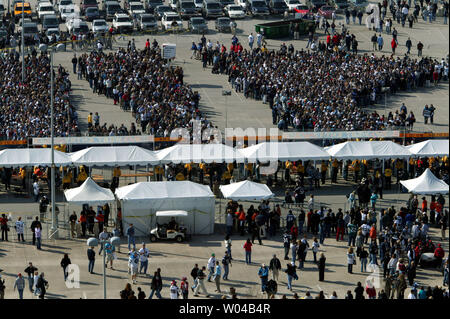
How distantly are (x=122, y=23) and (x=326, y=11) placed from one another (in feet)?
51.4

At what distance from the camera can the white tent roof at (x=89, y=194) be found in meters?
44.6

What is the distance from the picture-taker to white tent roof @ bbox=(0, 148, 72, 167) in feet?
160

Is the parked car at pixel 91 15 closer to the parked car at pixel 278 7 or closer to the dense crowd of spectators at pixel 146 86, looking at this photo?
the dense crowd of spectators at pixel 146 86

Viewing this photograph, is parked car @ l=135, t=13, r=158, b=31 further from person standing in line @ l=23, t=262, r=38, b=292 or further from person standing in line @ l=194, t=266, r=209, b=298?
person standing in line @ l=194, t=266, r=209, b=298

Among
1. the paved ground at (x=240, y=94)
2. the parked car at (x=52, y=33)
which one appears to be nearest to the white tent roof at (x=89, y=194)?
the paved ground at (x=240, y=94)

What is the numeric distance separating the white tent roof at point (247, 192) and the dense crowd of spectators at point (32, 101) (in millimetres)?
11510

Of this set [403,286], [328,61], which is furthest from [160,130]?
[403,286]

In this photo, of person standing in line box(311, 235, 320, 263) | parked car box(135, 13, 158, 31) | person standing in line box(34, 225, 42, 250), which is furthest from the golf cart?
parked car box(135, 13, 158, 31)

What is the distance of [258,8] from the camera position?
82.5 meters

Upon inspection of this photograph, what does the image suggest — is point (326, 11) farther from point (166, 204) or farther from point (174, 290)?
point (174, 290)

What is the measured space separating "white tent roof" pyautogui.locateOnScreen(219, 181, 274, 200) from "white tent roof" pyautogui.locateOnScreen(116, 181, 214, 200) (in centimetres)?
123

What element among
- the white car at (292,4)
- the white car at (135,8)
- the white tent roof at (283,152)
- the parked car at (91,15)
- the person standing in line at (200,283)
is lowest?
the person standing in line at (200,283)

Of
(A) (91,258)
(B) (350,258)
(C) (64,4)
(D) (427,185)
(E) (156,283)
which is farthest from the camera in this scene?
(C) (64,4)

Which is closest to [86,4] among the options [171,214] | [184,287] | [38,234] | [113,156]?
[113,156]
